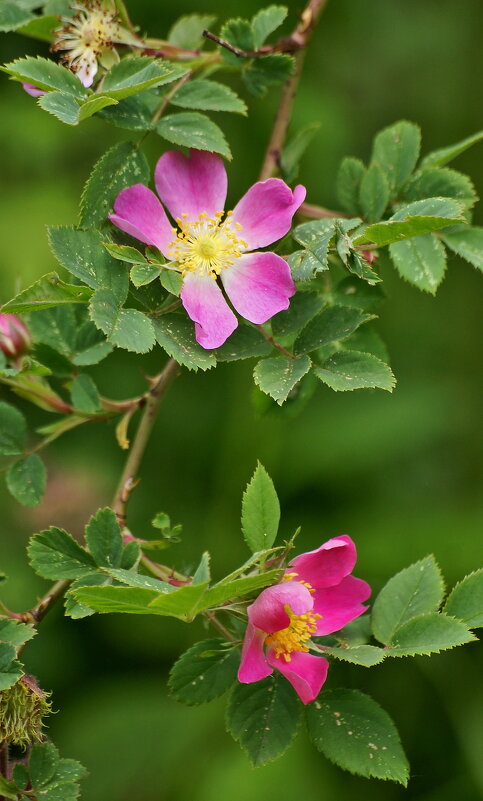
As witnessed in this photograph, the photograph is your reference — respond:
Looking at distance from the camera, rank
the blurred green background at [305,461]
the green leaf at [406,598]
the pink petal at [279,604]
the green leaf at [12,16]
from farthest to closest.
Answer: the blurred green background at [305,461] < the green leaf at [12,16] < the green leaf at [406,598] < the pink petal at [279,604]

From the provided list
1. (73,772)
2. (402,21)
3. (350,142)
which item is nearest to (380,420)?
(350,142)


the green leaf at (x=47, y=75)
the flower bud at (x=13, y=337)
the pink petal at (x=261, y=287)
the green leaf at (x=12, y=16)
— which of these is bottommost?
the flower bud at (x=13, y=337)

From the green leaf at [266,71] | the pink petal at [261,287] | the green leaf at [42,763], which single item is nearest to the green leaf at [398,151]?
the green leaf at [266,71]

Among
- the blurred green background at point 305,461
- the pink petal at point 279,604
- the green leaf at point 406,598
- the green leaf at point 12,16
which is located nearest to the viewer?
the pink petal at point 279,604

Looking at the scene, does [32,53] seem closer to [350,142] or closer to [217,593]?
[350,142]

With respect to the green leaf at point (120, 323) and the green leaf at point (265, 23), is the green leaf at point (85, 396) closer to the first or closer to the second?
the green leaf at point (120, 323)

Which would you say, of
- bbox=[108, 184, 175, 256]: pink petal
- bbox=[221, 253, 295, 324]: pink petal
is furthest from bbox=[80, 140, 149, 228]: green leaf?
bbox=[221, 253, 295, 324]: pink petal

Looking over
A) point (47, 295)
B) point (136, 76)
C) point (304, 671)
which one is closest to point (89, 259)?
point (47, 295)

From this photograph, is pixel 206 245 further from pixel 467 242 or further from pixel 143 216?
pixel 467 242
